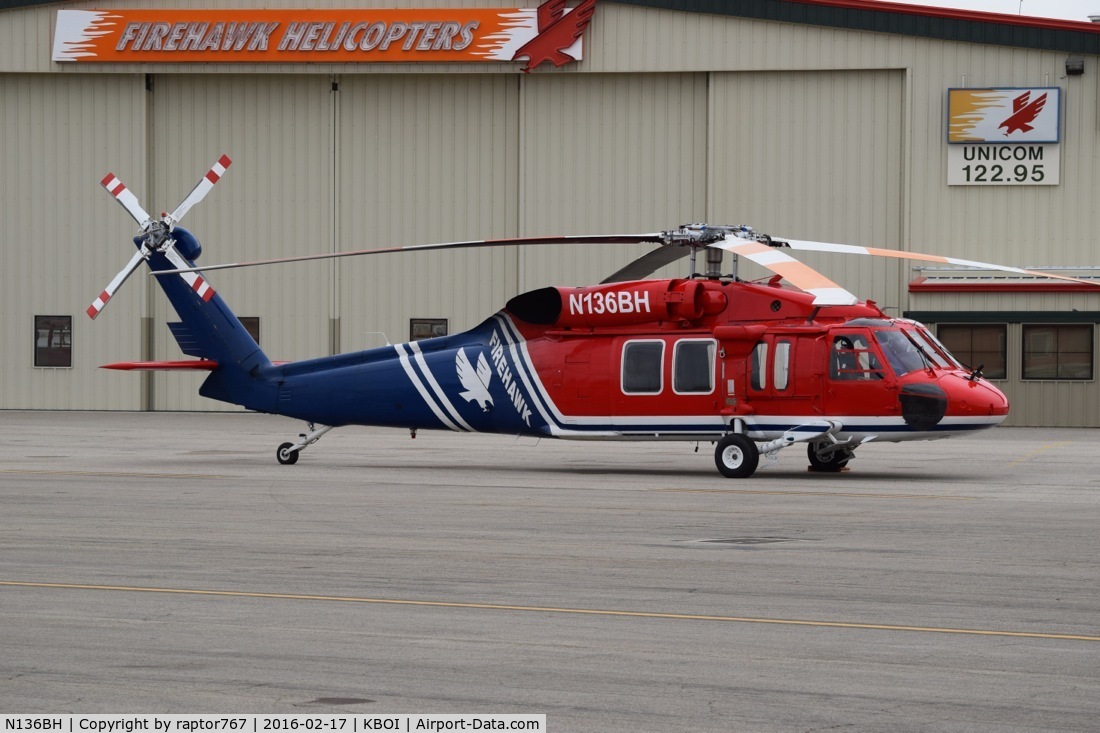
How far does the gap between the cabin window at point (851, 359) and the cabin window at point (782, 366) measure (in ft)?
1.78

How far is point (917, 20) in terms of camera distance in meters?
35.8

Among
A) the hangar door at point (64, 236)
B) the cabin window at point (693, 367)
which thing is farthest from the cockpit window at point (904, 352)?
the hangar door at point (64, 236)

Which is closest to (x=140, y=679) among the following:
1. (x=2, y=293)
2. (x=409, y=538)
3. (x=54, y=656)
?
(x=54, y=656)

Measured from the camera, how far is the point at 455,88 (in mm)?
38000

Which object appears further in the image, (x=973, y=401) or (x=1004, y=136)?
(x=1004, y=136)

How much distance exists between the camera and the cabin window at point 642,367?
66.7 ft

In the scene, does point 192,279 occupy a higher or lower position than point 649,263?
lower

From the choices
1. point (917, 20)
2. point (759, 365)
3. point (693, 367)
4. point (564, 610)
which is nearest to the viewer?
point (564, 610)

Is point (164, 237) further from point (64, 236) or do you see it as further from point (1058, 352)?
point (1058, 352)

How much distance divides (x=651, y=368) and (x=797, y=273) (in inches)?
181

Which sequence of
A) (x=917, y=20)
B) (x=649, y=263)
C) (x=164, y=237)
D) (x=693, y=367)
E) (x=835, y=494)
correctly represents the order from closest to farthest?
(x=835, y=494)
(x=693, y=367)
(x=649, y=263)
(x=164, y=237)
(x=917, y=20)

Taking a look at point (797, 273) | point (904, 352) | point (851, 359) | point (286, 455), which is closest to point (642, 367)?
point (851, 359)

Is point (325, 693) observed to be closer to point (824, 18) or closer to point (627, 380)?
point (627, 380)

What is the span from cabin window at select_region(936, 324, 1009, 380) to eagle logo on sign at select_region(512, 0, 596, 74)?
426 inches
